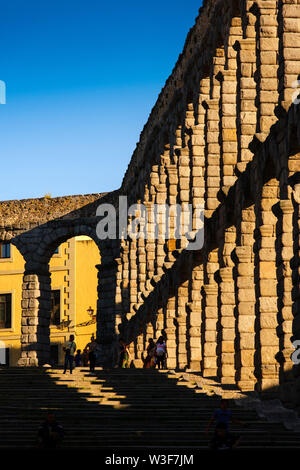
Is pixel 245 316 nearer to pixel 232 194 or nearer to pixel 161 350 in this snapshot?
pixel 232 194

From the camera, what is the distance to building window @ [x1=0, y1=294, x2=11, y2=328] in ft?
196

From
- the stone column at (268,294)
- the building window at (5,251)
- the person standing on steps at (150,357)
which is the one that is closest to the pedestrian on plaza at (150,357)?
the person standing on steps at (150,357)

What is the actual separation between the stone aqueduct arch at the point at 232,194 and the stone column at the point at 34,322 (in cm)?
549

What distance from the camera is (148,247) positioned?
45.8 m

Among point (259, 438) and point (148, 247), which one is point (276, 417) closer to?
point (259, 438)

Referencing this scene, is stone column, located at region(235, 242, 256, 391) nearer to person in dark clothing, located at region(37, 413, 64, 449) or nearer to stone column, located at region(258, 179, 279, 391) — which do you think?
stone column, located at region(258, 179, 279, 391)

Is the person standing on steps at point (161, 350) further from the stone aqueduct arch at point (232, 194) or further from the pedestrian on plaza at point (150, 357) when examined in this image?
the pedestrian on plaza at point (150, 357)

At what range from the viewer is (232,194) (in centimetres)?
2681

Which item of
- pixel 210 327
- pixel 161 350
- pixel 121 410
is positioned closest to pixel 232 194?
pixel 210 327

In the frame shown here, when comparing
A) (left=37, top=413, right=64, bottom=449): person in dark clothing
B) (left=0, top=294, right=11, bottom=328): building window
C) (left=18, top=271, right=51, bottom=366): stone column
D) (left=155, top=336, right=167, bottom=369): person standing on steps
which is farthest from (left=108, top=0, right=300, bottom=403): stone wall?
(left=0, top=294, right=11, bottom=328): building window

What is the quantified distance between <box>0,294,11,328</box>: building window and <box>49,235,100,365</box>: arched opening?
92.8 inches

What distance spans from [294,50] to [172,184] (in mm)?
18068

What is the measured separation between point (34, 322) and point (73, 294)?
9360mm

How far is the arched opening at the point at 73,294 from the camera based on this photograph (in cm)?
5922
